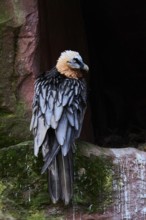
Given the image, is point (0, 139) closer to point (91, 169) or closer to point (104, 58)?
point (91, 169)

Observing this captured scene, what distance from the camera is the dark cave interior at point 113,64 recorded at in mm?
3486

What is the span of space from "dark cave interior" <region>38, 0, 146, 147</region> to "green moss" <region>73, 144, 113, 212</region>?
0.89m

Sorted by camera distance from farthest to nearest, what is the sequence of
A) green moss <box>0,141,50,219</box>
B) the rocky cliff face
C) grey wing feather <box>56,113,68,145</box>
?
1. the rocky cliff face
2. green moss <box>0,141,50,219</box>
3. grey wing feather <box>56,113,68,145</box>

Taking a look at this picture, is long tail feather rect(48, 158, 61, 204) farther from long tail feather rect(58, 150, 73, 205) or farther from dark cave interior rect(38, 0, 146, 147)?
dark cave interior rect(38, 0, 146, 147)

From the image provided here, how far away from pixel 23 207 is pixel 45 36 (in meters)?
0.74

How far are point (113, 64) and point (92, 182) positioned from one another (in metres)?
1.73

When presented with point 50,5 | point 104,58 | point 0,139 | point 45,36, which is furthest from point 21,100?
point 104,58

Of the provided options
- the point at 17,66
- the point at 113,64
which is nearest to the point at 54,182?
the point at 17,66

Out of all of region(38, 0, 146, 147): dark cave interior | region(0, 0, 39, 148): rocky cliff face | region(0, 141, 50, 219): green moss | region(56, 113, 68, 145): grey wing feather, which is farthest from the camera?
region(38, 0, 146, 147): dark cave interior

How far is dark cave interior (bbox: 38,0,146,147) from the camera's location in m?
3.49

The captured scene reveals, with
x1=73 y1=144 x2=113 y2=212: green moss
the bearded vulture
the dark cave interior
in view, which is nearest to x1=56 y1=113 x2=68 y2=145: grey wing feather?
the bearded vulture

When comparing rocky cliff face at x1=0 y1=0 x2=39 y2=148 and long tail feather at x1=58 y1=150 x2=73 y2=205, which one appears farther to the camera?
rocky cliff face at x1=0 y1=0 x2=39 y2=148

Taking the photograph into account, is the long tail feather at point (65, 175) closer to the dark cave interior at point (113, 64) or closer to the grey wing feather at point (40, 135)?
the grey wing feather at point (40, 135)

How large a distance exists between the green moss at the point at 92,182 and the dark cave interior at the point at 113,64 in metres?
0.89
